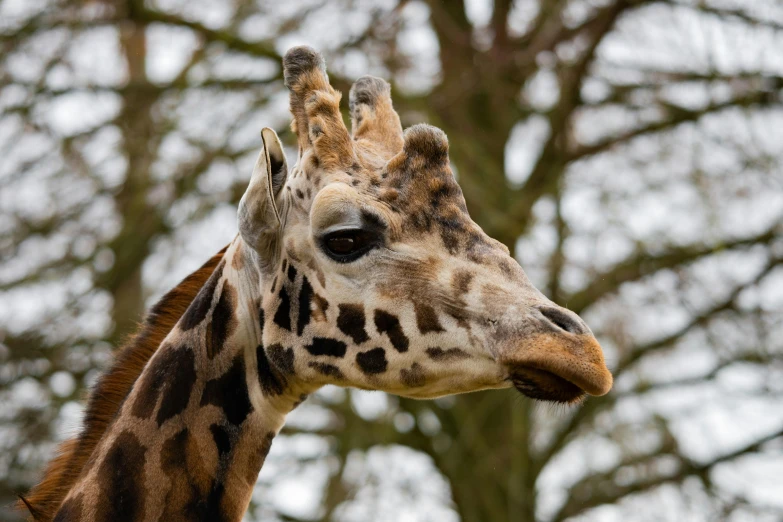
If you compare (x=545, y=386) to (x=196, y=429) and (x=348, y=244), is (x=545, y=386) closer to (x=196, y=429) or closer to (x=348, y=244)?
(x=348, y=244)

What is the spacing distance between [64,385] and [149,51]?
4.48m

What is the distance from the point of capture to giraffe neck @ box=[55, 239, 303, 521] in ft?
15.4

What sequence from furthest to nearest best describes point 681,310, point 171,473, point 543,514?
point 543,514 → point 681,310 → point 171,473

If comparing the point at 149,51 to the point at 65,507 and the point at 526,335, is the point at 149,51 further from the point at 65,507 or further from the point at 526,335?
the point at 526,335

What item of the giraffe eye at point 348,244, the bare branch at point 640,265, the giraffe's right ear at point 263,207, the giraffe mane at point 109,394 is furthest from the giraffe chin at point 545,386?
the bare branch at point 640,265

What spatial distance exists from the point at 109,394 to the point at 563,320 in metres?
2.43

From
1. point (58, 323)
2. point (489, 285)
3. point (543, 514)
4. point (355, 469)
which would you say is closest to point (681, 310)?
point (543, 514)

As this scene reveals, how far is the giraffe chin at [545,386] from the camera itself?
411 cm

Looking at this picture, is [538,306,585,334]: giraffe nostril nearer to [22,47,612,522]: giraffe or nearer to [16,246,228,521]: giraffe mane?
[22,47,612,522]: giraffe

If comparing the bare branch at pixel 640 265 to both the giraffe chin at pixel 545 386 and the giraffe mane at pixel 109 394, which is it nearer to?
the giraffe mane at pixel 109 394

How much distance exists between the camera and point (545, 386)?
4.12m

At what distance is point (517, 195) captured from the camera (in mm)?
12547

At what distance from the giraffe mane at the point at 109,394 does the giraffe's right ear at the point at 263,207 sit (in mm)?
675

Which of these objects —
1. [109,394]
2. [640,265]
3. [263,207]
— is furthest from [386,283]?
[640,265]
